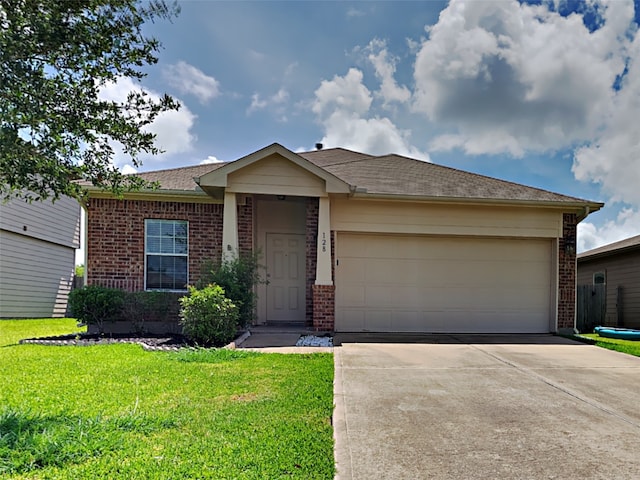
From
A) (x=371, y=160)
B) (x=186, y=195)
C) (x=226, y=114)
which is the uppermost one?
(x=226, y=114)

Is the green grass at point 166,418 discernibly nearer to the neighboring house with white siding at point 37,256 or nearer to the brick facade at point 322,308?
the brick facade at point 322,308

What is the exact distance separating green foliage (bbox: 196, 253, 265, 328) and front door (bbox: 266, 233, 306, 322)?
1.52 meters

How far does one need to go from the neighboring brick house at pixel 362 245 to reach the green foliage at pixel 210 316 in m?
1.68

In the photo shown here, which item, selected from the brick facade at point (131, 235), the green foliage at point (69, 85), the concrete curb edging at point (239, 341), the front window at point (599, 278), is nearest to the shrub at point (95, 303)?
the brick facade at point (131, 235)

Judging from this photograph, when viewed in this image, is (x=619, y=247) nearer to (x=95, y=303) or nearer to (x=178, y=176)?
(x=178, y=176)

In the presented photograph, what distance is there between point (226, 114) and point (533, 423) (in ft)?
35.4

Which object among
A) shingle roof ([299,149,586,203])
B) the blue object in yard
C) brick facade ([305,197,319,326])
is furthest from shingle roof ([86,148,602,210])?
the blue object in yard

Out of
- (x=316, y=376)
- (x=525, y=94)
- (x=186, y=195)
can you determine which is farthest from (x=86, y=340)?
(x=525, y=94)

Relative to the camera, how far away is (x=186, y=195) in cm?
891

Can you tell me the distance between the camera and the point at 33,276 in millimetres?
13797

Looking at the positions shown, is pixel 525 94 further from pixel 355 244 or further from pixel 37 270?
pixel 37 270

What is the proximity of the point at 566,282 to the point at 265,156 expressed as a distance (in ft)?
26.2

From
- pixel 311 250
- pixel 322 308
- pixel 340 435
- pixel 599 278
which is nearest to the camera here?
pixel 340 435

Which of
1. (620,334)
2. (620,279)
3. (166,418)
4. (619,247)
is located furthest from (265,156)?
(620,279)
